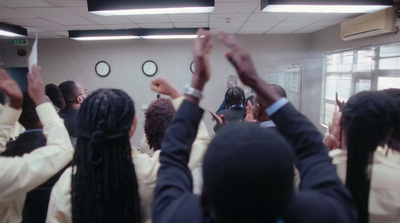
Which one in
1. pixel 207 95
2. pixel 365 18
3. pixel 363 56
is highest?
pixel 365 18

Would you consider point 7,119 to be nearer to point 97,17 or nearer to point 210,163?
point 210,163

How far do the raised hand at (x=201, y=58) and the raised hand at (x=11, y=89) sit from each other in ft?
2.94

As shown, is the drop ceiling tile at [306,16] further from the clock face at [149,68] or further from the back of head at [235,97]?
the clock face at [149,68]

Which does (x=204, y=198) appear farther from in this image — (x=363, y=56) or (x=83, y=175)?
A: (x=363, y=56)

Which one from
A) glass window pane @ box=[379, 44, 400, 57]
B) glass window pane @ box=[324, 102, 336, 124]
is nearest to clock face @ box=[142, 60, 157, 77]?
glass window pane @ box=[324, 102, 336, 124]

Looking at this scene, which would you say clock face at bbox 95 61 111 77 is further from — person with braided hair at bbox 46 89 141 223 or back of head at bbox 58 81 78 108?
person with braided hair at bbox 46 89 141 223

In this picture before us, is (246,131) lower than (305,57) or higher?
lower

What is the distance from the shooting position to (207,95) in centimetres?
609

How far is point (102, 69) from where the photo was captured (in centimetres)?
608

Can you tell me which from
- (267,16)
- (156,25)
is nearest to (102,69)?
(156,25)

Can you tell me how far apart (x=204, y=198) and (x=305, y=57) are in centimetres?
587

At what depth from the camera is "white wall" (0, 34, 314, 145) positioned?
5.88 m

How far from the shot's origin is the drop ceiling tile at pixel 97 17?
3366 mm

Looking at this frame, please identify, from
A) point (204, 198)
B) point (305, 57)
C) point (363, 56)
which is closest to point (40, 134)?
point (204, 198)
